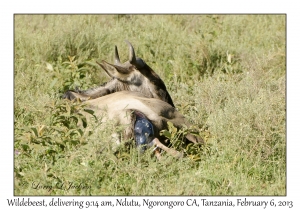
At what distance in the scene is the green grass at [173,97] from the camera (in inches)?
230

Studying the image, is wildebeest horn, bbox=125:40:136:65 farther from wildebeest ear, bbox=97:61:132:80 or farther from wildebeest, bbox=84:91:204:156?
wildebeest, bbox=84:91:204:156

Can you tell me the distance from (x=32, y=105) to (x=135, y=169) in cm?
203

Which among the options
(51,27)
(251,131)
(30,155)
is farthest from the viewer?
(51,27)

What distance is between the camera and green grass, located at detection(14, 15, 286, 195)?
19.2ft

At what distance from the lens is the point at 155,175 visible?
233 inches

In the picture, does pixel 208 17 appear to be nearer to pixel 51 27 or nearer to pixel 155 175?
pixel 51 27

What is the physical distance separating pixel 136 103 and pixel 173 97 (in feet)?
6.24

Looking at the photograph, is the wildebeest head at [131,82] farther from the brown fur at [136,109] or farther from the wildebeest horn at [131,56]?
the brown fur at [136,109]

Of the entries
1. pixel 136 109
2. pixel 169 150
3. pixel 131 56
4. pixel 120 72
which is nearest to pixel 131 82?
pixel 120 72

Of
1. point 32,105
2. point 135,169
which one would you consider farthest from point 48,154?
point 32,105

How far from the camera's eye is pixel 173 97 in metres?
8.75

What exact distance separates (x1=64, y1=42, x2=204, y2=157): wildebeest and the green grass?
0.30 metres

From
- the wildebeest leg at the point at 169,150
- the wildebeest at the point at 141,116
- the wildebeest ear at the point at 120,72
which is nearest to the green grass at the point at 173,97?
the wildebeest leg at the point at 169,150

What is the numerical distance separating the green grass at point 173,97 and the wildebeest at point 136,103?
0.30 m
